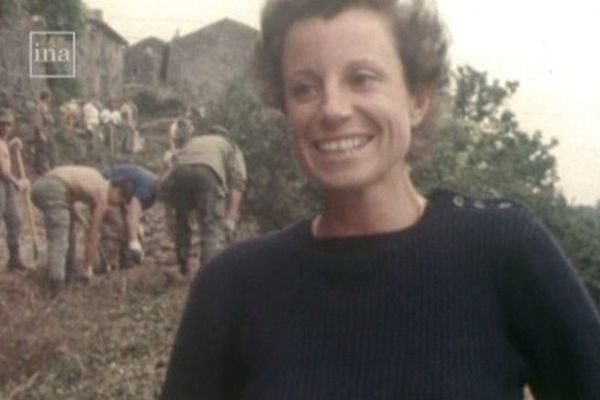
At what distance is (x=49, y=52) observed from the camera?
6.81ft

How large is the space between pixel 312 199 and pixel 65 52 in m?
Result: 0.50

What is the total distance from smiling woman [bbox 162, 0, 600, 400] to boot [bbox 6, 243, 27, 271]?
1466mm

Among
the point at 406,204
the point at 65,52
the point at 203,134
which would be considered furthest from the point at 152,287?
the point at 406,204

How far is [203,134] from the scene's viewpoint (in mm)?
2305

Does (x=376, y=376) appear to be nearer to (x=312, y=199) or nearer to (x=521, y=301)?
(x=521, y=301)

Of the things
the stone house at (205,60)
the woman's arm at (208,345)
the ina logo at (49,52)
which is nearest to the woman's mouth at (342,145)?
the woman's arm at (208,345)

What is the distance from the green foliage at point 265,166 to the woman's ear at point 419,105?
136 cm

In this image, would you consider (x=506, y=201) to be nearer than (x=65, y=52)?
Yes

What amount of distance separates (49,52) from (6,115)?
0.17 meters

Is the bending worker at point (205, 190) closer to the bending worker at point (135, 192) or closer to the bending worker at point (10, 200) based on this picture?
the bending worker at point (135, 192)

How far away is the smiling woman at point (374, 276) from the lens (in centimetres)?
74

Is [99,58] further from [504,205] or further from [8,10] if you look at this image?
[504,205]

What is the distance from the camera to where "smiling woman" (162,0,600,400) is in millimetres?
741

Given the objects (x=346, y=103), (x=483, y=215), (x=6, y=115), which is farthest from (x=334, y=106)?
(x=6, y=115)
